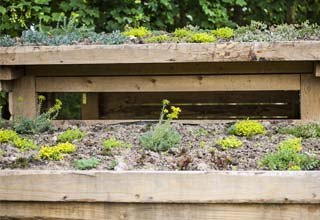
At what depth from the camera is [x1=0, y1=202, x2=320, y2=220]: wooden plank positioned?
2.36 metres

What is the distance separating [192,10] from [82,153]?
2.68 meters

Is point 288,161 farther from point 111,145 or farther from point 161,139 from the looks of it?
point 111,145

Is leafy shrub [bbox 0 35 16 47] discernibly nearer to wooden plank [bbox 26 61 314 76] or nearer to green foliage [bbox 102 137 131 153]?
wooden plank [bbox 26 61 314 76]

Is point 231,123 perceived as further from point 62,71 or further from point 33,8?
point 33,8

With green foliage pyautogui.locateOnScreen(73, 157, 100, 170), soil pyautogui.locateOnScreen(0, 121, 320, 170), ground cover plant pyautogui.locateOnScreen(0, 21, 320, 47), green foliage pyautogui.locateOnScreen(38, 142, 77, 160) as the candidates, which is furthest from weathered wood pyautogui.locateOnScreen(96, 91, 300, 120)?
green foliage pyautogui.locateOnScreen(73, 157, 100, 170)

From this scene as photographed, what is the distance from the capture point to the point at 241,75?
154 inches

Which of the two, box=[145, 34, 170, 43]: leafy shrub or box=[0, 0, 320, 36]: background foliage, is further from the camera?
box=[0, 0, 320, 36]: background foliage

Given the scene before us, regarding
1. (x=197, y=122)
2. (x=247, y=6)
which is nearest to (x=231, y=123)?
(x=197, y=122)

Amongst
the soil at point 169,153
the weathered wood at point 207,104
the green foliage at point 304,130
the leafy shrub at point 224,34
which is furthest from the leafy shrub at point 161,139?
the weathered wood at point 207,104

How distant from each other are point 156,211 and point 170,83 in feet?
5.48

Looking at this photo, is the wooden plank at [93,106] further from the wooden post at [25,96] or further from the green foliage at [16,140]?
the green foliage at [16,140]

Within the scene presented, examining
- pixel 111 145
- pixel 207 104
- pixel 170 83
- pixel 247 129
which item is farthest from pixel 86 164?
pixel 207 104

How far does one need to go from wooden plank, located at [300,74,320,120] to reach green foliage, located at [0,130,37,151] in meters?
1.77

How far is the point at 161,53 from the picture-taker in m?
3.69
